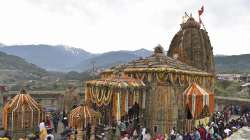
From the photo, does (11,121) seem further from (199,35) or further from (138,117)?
(199,35)

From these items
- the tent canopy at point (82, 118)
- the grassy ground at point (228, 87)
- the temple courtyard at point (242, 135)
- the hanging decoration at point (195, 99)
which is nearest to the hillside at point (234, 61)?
the grassy ground at point (228, 87)

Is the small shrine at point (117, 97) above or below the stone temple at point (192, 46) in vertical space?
below

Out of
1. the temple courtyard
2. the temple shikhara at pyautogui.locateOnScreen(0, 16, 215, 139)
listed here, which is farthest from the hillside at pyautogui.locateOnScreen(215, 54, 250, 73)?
the temple courtyard

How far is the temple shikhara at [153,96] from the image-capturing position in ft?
59.2

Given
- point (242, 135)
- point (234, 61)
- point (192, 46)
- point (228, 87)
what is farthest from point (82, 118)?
point (234, 61)

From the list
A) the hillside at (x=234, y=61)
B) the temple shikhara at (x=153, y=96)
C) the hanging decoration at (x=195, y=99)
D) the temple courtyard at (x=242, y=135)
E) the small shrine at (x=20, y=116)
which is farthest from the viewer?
the hillside at (x=234, y=61)

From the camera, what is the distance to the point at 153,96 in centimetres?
1923

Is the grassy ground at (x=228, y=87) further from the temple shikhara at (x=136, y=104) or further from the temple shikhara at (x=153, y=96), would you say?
the temple shikhara at (x=153, y=96)

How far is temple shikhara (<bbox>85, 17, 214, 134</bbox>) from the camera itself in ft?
59.2

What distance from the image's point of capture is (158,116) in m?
19.2

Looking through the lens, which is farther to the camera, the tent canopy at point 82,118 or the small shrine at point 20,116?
the small shrine at point 20,116

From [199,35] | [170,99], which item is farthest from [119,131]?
[199,35]

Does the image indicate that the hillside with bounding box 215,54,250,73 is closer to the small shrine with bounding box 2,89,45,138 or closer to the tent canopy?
the tent canopy

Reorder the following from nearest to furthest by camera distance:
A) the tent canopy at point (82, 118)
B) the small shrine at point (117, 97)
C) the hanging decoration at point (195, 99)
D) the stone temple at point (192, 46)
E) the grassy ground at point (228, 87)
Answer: the tent canopy at point (82, 118)
the small shrine at point (117, 97)
the hanging decoration at point (195, 99)
the stone temple at point (192, 46)
the grassy ground at point (228, 87)
